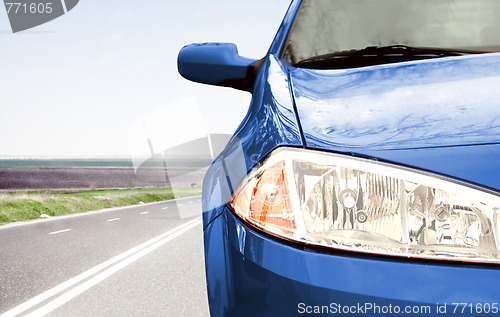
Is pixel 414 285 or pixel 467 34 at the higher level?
pixel 467 34

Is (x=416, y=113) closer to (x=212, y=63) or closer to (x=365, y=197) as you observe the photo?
(x=365, y=197)

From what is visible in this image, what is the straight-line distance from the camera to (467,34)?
203 centimetres

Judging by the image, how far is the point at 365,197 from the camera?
115 centimetres

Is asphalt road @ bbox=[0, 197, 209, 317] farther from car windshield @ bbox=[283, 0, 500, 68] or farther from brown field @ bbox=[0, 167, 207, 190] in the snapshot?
brown field @ bbox=[0, 167, 207, 190]

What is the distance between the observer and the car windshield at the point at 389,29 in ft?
6.25

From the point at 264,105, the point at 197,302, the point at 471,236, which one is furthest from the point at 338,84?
the point at 197,302

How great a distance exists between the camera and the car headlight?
1067 millimetres

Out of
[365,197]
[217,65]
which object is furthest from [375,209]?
[217,65]

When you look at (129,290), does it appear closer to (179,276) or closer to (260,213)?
(179,276)

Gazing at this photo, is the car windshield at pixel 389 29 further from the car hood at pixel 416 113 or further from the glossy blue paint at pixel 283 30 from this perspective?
the car hood at pixel 416 113

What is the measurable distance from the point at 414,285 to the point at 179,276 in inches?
180

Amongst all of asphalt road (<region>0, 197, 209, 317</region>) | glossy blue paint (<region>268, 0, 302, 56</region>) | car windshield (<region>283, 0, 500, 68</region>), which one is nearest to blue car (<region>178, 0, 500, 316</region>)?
car windshield (<region>283, 0, 500, 68</region>)

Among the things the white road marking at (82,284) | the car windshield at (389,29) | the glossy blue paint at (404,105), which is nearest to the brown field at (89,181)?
the white road marking at (82,284)

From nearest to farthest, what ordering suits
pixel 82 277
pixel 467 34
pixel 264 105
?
pixel 264 105 < pixel 467 34 < pixel 82 277
